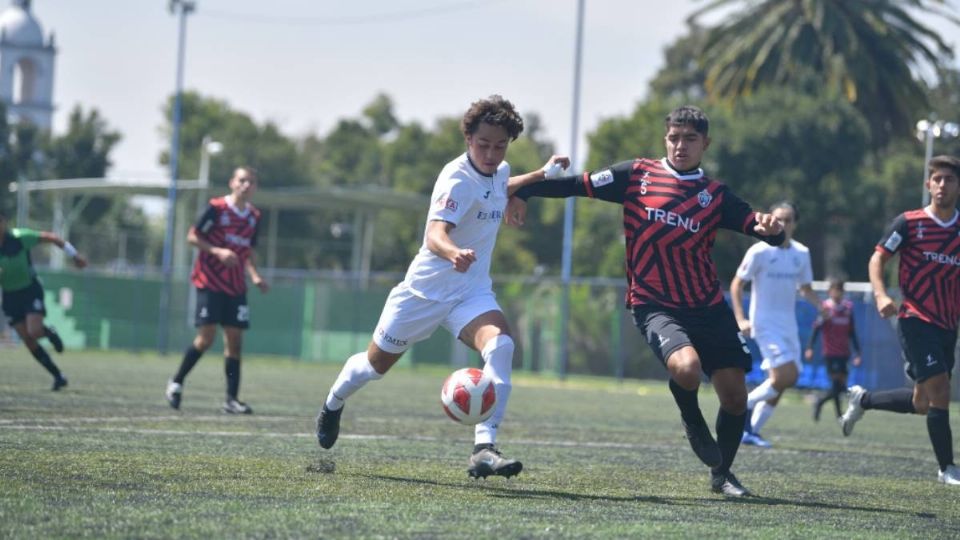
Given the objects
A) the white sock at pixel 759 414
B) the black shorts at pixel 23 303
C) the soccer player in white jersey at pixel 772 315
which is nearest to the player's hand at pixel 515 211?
the soccer player in white jersey at pixel 772 315

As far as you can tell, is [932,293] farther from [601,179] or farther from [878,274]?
[601,179]

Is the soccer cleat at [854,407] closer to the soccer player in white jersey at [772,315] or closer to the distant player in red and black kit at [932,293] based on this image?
the soccer player in white jersey at [772,315]

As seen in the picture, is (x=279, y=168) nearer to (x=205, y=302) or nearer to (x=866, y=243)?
(x=866, y=243)

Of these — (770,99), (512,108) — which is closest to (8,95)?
(770,99)

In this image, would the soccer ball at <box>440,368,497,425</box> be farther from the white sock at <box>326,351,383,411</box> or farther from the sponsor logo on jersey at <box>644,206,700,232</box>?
the sponsor logo on jersey at <box>644,206,700,232</box>

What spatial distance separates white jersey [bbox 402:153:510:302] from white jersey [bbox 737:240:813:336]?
5015 millimetres

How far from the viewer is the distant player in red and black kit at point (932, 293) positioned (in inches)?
348

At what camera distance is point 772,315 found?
12.1 metres

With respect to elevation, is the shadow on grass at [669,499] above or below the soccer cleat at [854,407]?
below

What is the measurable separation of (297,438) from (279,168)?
70.8 metres

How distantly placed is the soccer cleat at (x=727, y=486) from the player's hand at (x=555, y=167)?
188 cm

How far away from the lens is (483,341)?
290 inches

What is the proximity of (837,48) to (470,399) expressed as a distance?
3520cm

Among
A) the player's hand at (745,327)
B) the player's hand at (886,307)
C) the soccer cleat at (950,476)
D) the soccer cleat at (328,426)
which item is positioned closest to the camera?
the soccer cleat at (328,426)
